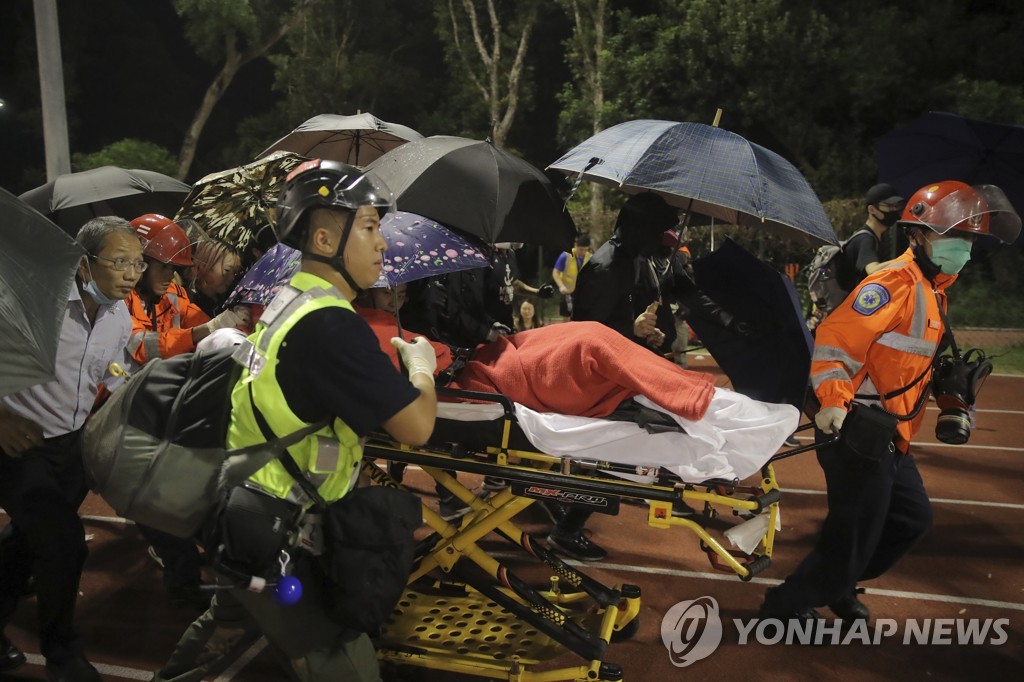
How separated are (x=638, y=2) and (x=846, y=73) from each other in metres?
8.24

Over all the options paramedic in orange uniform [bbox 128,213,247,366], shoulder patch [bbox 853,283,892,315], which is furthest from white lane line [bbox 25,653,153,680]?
shoulder patch [bbox 853,283,892,315]

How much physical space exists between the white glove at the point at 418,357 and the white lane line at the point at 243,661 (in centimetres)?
196

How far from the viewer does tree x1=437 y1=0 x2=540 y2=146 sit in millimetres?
21938

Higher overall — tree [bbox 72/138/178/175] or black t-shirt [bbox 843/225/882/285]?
black t-shirt [bbox 843/225/882/285]

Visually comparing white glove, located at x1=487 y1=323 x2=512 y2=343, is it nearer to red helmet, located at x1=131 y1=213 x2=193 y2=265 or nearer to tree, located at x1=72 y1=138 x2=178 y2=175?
red helmet, located at x1=131 y1=213 x2=193 y2=265

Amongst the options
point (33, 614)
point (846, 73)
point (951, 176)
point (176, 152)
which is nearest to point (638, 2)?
point (846, 73)

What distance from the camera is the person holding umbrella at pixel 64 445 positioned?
124 inches

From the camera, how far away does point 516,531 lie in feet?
11.6

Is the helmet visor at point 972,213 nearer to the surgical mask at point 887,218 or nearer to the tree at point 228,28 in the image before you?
the surgical mask at point 887,218

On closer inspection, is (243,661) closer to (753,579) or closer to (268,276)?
(268,276)

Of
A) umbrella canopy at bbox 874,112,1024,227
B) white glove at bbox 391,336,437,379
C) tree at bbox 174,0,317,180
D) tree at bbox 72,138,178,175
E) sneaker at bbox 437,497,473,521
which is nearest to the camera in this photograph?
white glove at bbox 391,336,437,379

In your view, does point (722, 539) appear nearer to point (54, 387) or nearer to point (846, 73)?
point (54, 387)

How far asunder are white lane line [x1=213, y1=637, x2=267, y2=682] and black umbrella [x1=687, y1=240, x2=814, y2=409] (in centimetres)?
256

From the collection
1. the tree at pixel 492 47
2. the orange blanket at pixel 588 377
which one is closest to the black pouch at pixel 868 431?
the orange blanket at pixel 588 377
